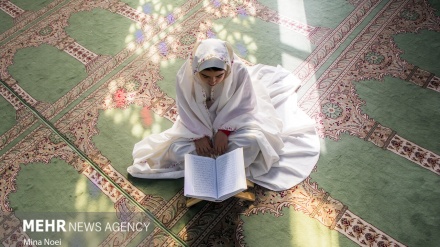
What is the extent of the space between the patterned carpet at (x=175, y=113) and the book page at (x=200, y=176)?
24 centimetres

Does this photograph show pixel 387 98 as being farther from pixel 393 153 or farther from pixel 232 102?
pixel 232 102

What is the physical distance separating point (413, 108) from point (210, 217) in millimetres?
1470

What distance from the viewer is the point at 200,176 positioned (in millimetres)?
1912

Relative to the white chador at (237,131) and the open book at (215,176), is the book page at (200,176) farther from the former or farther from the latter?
the white chador at (237,131)

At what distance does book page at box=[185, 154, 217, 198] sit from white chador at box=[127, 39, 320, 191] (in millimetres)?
133

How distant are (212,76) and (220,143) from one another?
1.29ft

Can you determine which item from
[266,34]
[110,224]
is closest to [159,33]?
[266,34]

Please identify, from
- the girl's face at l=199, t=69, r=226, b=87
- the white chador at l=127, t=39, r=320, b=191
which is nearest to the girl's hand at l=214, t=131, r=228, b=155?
the white chador at l=127, t=39, r=320, b=191

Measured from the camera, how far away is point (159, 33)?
3.15m

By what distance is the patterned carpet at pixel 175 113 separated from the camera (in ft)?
6.58

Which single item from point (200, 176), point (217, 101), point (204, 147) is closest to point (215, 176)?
point (200, 176)

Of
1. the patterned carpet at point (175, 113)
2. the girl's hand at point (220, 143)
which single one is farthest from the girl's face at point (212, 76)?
the patterned carpet at point (175, 113)

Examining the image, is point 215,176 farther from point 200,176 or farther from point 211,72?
point 211,72

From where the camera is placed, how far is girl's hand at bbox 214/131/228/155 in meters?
2.03
